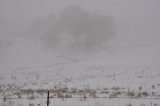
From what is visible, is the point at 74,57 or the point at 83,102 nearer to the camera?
the point at 83,102

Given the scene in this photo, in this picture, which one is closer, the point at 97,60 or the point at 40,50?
the point at 97,60

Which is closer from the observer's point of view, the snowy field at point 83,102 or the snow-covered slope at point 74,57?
the snowy field at point 83,102

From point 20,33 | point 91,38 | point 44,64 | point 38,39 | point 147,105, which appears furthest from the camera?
point 20,33

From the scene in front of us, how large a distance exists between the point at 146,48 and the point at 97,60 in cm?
1138

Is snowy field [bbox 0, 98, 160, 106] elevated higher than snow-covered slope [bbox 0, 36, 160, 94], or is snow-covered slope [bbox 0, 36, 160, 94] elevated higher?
snow-covered slope [bbox 0, 36, 160, 94]

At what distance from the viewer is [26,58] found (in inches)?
1441

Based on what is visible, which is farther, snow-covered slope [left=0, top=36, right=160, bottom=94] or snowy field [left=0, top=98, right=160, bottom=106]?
snow-covered slope [left=0, top=36, right=160, bottom=94]

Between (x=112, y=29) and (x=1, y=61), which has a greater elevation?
(x=112, y=29)

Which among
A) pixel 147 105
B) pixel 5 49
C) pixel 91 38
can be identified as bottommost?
pixel 147 105

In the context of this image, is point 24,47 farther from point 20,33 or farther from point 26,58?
point 20,33

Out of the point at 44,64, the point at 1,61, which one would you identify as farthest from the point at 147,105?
the point at 1,61

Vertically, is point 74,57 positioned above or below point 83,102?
above

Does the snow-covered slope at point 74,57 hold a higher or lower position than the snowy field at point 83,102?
higher

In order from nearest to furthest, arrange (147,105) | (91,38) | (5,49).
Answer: (147,105)
(5,49)
(91,38)
